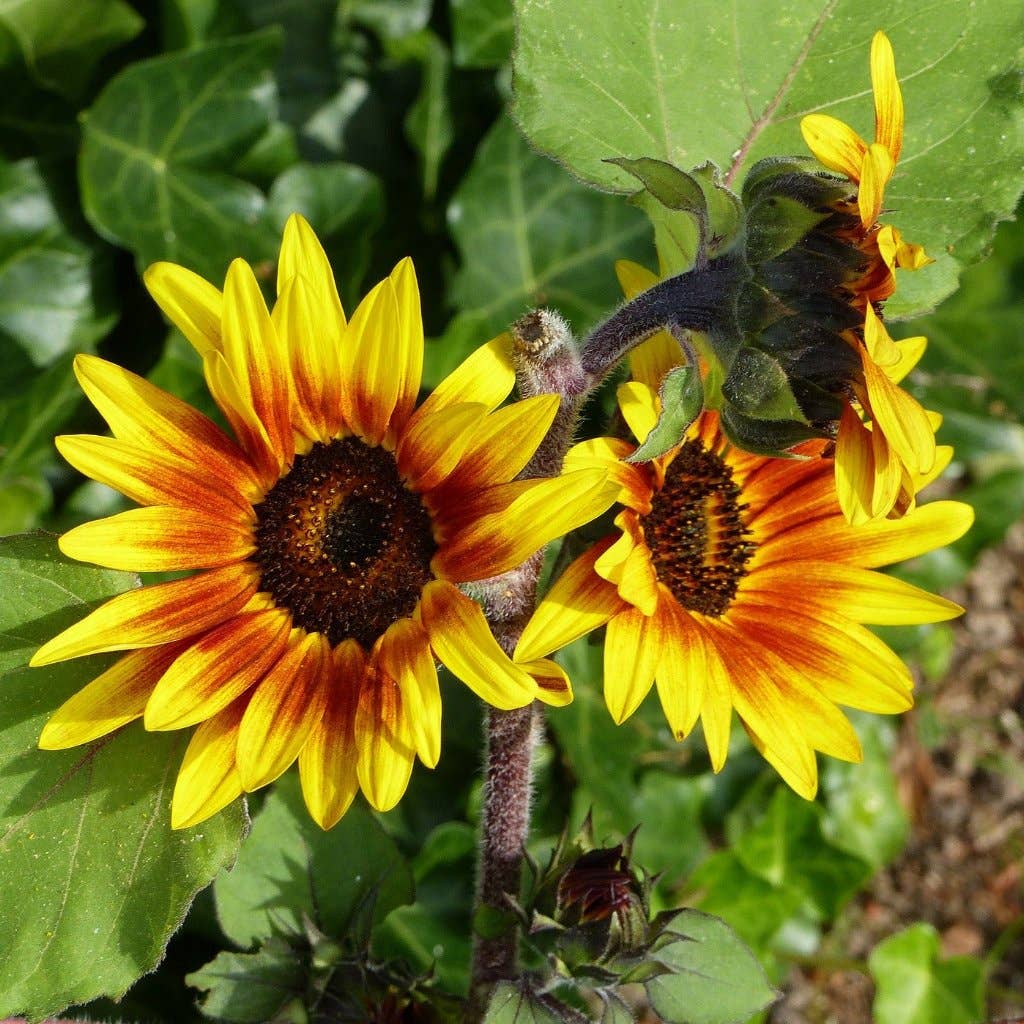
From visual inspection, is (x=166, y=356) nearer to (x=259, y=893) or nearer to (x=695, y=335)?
(x=259, y=893)

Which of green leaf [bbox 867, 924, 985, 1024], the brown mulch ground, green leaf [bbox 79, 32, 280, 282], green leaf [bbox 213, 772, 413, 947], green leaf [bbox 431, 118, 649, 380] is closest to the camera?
green leaf [bbox 213, 772, 413, 947]

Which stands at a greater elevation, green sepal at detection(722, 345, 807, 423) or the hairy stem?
green sepal at detection(722, 345, 807, 423)

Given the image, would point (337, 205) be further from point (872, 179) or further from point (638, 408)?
point (872, 179)

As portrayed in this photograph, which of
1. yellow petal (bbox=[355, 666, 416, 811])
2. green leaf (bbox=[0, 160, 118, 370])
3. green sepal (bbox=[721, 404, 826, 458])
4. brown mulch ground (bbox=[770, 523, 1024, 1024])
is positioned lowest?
brown mulch ground (bbox=[770, 523, 1024, 1024])

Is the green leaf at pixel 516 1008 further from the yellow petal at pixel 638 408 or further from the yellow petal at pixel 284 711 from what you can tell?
the yellow petal at pixel 638 408

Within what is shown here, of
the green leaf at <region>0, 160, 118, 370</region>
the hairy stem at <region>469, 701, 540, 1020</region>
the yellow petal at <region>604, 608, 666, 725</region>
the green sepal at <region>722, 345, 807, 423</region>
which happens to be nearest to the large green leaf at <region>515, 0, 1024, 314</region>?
the green sepal at <region>722, 345, 807, 423</region>

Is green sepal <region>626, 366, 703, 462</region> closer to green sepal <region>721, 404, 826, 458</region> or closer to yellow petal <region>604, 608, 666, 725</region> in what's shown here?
green sepal <region>721, 404, 826, 458</region>
